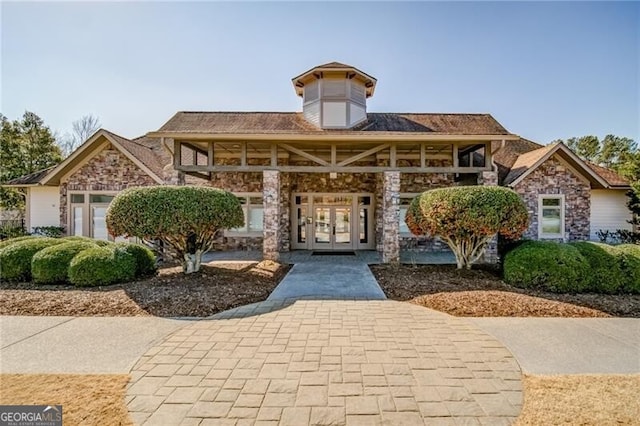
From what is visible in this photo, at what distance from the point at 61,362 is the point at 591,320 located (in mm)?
8069

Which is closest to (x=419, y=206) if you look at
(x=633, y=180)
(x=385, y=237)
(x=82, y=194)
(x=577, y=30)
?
(x=385, y=237)

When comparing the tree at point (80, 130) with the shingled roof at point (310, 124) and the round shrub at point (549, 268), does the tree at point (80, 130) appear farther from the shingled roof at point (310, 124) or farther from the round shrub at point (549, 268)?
the round shrub at point (549, 268)

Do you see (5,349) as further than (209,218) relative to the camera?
No

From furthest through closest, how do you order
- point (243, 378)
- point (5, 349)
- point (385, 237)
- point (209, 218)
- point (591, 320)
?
1. point (385, 237)
2. point (209, 218)
3. point (591, 320)
4. point (5, 349)
5. point (243, 378)

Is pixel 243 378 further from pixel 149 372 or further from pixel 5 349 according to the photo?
pixel 5 349

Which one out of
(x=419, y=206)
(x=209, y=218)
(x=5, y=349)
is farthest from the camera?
(x=419, y=206)

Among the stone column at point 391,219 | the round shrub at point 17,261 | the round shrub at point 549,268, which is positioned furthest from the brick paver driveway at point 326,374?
the round shrub at point 17,261

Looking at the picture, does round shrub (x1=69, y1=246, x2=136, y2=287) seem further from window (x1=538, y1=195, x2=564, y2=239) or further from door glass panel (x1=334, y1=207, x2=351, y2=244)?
window (x1=538, y1=195, x2=564, y2=239)

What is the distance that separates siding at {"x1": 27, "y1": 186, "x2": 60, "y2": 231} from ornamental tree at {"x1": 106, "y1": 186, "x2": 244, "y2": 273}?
9.46 meters

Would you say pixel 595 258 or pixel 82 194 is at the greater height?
pixel 82 194

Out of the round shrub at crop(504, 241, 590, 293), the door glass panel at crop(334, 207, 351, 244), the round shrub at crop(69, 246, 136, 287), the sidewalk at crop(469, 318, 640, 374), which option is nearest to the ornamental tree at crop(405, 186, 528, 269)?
the round shrub at crop(504, 241, 590, 293)

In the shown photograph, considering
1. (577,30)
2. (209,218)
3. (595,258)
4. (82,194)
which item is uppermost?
(577,30)

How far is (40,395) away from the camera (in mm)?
3100

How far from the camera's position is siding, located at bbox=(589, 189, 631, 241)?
46.0 feet
